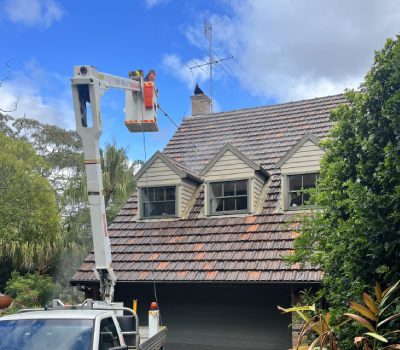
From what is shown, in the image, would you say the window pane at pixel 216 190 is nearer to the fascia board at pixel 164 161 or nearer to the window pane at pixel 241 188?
the window pane at pixel 241 188

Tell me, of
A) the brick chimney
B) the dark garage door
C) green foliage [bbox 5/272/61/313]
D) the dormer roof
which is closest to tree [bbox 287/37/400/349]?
the dark garage door

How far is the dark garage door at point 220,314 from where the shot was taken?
33.1ft

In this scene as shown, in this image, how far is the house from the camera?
1006 centimetres

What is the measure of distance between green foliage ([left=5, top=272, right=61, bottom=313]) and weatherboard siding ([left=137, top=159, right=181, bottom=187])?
719 cm

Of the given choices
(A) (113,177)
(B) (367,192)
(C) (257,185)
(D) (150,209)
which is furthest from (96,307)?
(A) (113,177)

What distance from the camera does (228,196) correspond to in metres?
12.0

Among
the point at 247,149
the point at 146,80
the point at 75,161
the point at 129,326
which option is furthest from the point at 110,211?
the point at 129,326

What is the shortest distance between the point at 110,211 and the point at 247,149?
17225 mm

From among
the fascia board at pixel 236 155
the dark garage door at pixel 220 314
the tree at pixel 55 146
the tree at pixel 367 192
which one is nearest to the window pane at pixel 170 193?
the fascia board at pixel 236 155

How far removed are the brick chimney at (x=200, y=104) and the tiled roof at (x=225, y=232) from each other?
71.8 inches

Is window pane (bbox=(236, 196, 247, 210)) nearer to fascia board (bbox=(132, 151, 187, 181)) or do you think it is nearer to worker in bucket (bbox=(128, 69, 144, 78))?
fascia board (bbox=(132, 151, 187, 181))

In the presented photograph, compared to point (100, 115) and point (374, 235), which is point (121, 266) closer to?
point (100, 115)

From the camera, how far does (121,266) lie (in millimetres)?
11133

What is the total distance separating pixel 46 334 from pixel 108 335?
2.50 ft
